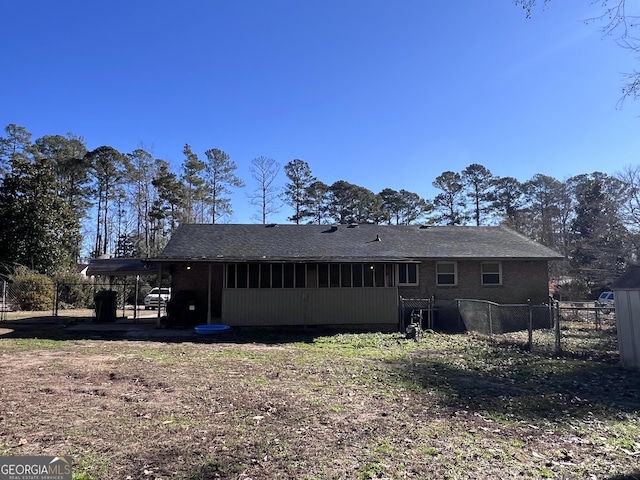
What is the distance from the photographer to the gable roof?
50.7 feet

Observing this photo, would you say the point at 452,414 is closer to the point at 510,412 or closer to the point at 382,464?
the point at 510,412

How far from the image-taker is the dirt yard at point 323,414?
3.84 m

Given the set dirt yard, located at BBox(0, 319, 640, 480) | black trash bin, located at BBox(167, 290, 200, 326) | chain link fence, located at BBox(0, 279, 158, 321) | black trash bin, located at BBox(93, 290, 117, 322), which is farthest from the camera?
chain link fence, located at BBox(0, 279, 158, 321)

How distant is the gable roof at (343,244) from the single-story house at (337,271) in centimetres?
4

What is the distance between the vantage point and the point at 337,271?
1545 cm

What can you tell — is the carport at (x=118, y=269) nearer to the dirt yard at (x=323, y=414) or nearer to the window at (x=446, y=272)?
the dirt yard at (x=323, y=414)

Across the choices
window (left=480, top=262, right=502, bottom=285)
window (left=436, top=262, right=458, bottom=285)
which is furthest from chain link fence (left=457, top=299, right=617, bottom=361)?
window (left=436, top=262, right=458, bottom=285)

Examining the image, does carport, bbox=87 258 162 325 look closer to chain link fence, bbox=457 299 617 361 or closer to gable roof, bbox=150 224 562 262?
gable roof, bbox=150 224 562 262

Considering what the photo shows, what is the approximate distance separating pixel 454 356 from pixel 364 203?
117 feet

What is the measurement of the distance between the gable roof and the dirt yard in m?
5.82

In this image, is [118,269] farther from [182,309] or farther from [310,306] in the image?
[310,306]

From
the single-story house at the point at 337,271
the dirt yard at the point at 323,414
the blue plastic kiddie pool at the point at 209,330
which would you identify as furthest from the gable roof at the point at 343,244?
the dirt yard at the point at 323,414

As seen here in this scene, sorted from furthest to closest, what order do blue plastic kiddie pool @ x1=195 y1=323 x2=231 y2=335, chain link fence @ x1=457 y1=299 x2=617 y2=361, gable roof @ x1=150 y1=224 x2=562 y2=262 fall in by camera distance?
gable roof @ x1=150 y1=224 x2=562 y2=262 → blue plastic kiddie pool @ x1=195 y1=323 x2=231 y2=335 → chain link fence @ x1=457 y1=299 x2=617 y2=361

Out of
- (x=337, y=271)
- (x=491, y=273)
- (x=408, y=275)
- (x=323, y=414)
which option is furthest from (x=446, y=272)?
(x=323, y=414)
